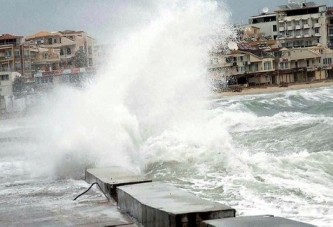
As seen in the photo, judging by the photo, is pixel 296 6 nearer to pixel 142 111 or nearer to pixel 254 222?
pixel 142 111

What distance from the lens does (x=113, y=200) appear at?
7781 millimetres

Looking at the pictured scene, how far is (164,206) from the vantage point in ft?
19.7

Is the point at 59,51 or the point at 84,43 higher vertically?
the point at 84,43

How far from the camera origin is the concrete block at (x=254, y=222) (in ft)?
16.5

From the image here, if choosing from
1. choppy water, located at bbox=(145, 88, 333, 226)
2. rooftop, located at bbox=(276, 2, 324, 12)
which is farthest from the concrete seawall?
rooftop, located at bbox=(276, 2, 324, 12)

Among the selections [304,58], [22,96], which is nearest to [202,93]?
[22,96]

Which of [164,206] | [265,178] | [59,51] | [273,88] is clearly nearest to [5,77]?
[59,51]

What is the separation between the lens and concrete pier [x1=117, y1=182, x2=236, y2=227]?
18.4 ft

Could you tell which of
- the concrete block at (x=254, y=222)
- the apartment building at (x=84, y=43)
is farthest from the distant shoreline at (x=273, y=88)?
the concrete block at (x=254, y=222)

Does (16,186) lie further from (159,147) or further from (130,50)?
(130,50)

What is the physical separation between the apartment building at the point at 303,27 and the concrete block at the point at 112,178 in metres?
79.5

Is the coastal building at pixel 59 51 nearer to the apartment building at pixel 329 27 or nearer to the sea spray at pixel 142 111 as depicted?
the apartment building at pixel 329 27

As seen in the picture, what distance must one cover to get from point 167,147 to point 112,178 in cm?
599

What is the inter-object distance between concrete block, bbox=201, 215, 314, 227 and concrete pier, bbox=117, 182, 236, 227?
23 centimetres
